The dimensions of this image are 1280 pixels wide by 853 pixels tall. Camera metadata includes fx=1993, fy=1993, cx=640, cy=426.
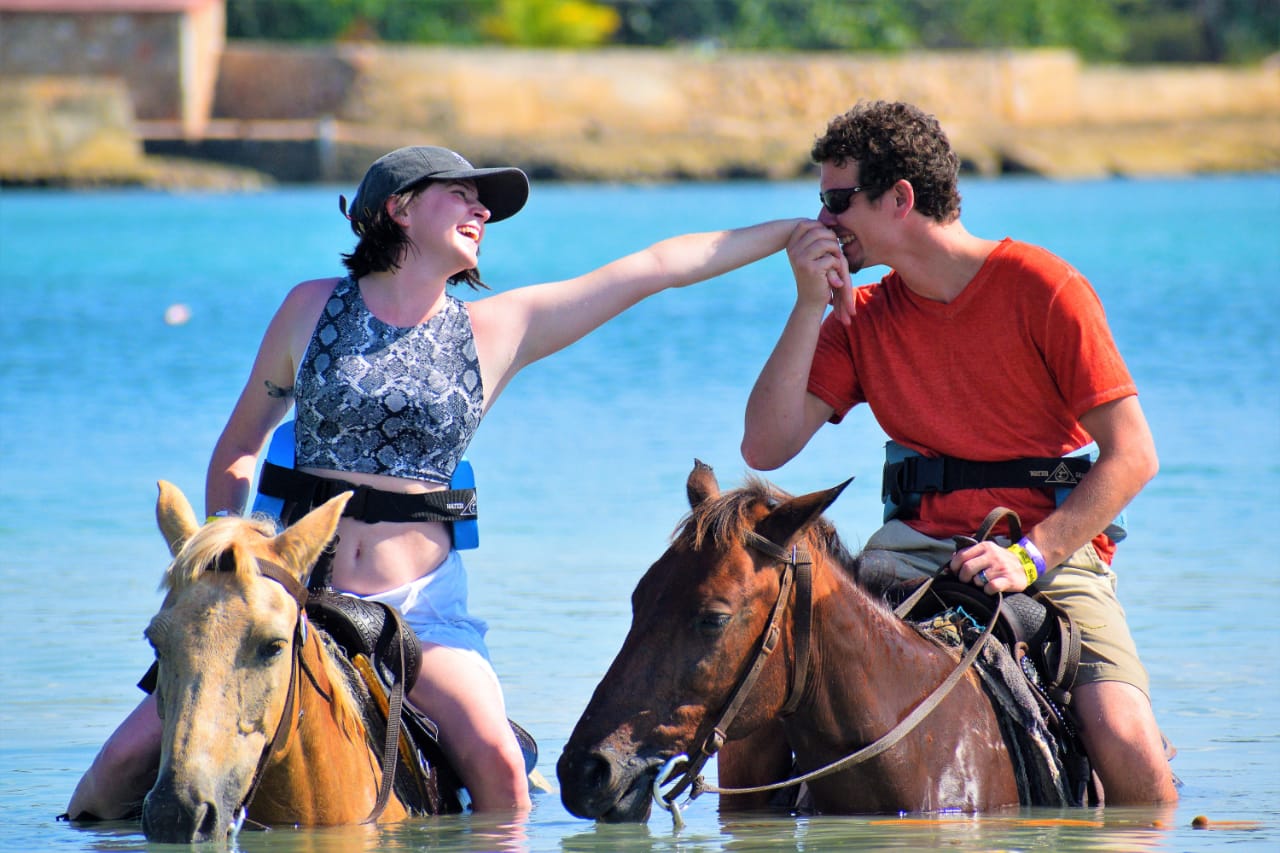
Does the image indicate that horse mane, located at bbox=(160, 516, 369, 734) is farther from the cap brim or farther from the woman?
the cap brim

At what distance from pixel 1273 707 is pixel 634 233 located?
115ft

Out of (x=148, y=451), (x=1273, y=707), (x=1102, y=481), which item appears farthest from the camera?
(x=148, y=451)

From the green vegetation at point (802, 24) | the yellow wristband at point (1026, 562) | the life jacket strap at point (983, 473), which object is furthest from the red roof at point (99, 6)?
the yellow wristband at point (1026, 562)

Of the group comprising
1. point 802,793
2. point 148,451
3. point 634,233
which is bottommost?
point 802,793

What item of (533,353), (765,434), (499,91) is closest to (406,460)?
(533,353)

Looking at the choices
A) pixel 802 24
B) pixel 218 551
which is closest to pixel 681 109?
pixel 802 24

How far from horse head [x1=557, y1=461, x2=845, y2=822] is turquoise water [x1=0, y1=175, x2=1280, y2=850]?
2.54 feet

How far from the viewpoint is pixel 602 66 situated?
68.8 m

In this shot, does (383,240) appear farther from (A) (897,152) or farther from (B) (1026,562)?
(B) (1026,562)

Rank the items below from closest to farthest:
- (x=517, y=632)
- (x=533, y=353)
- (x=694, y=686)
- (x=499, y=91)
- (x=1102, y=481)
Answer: (x=694, y=686) < (x=1102, y=481) < (x=533, y=353) < (x=517, y=632) < (x=499, y=91)

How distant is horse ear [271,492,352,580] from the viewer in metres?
4.22

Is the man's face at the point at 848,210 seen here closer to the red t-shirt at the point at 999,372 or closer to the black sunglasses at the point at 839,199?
the black sunglasses at the point at 839,199

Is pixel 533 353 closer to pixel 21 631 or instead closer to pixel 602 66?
pixel 21 631

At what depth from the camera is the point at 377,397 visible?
194 inches
